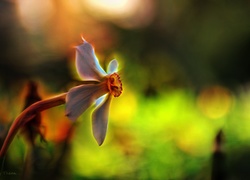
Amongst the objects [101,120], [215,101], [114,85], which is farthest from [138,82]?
[215,101]

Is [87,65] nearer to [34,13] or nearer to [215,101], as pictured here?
[34,13]

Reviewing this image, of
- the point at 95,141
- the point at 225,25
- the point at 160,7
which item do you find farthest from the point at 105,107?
the point at 225,25

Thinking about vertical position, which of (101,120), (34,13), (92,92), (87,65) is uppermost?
(34,13)

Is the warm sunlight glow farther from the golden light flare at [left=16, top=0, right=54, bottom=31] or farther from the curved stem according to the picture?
the curved stem

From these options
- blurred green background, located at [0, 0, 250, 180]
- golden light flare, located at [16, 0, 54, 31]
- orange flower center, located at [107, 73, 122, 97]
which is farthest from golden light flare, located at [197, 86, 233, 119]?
golden light flare, located at [16, 0, 54, 31]

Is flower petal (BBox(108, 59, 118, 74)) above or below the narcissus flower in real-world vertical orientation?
above

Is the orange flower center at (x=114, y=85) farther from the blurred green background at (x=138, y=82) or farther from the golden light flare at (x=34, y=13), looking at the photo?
the golden light flare at (x=34, y=13)

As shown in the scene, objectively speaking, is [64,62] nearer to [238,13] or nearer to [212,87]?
[212,87]
